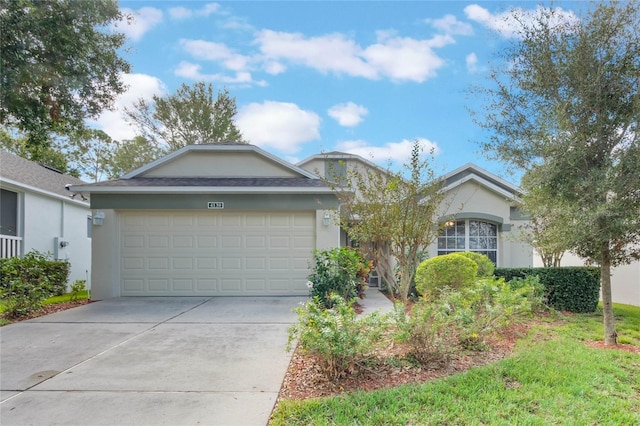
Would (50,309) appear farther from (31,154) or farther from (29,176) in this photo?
(31,154)

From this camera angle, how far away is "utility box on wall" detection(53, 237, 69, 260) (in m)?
14.2

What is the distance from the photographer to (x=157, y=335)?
20.7 ft

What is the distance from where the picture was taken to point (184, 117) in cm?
2508

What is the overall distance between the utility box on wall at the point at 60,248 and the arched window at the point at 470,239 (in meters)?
14.4

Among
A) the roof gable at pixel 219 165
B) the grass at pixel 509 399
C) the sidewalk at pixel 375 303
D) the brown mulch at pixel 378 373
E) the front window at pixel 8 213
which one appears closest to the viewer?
the grass at pixel 509 399

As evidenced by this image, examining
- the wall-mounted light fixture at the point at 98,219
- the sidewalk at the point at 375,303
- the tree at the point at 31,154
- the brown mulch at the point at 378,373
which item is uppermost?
the tree at the point at 31,154

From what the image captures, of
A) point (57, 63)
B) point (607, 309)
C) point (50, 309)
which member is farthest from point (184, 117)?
point (607, 309)

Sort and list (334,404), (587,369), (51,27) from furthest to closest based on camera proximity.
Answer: (51,27) → (587,369) → (334,404)

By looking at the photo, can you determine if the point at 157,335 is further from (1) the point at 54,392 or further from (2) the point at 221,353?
(1) the point at 54,392

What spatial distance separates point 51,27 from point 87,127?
289 centimetres

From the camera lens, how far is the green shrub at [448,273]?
795cm

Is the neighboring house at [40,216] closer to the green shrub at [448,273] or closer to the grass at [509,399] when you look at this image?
the green shrub at [448,273]

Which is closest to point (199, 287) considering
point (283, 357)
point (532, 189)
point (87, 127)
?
point (87, 127)

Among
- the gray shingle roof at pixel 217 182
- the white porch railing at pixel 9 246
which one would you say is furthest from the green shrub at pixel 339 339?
the white porch railing at pixel 9 246
